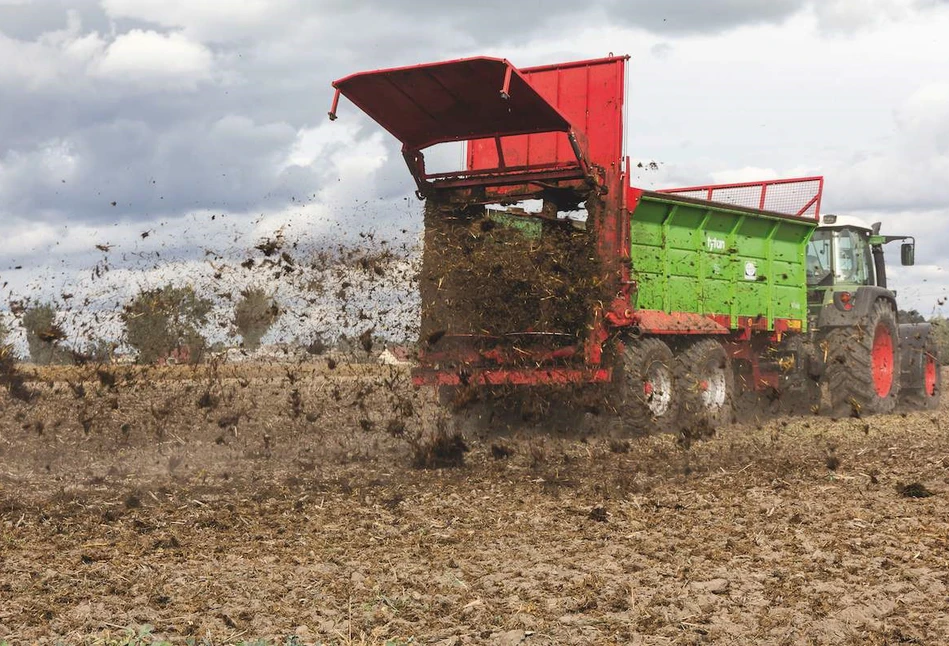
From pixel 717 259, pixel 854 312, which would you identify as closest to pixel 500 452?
pixel 717 259

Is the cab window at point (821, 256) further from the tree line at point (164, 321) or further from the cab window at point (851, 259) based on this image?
the tree line at point (164, 321)

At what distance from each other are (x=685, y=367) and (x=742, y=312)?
1.50 m

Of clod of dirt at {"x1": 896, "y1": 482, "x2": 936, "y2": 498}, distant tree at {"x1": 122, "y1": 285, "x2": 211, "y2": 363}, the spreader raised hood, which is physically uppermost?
the spreader raised hood

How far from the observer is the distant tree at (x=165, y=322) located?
397 inches

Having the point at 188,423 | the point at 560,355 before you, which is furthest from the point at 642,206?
the point at 188,423

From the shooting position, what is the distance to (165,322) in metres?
10.5

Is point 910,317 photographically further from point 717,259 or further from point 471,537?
point 471,537

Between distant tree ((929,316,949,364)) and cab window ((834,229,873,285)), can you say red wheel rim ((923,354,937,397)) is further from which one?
distant tree ((929,316,949,364))

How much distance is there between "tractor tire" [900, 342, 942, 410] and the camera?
1472 cm

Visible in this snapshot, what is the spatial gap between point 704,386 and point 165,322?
5.61 metres

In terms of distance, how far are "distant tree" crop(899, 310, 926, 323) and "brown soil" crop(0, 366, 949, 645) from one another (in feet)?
16.0

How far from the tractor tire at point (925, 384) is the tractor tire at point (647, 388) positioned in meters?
5.46

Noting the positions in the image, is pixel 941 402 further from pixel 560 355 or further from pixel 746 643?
pixel 746 643

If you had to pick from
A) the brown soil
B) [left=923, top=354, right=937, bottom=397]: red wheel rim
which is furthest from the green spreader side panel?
[left=923, top=354, right=937, bottom=397]: red wheel rim
